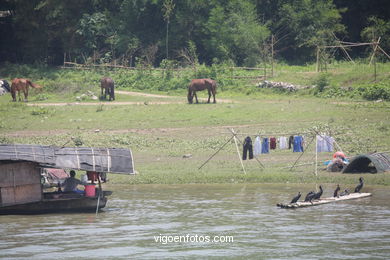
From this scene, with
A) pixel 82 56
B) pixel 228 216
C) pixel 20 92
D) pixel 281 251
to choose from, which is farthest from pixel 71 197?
pixel 82 56

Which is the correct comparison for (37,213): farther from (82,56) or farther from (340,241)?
(82,56)

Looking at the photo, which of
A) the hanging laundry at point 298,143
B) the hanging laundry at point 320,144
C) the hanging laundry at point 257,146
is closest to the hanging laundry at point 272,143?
the hanging laundry at point 257,146

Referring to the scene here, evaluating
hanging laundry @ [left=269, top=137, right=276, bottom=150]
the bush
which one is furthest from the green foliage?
hanging laundry @ [left=269, top=137, right=276, bottom=150]

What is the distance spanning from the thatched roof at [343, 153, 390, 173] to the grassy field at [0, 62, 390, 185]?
15.0 inches

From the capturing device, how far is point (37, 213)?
2197cm

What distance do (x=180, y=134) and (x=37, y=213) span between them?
39.7 feet

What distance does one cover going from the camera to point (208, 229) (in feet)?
64.0

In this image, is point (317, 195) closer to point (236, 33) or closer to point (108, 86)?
point (108, 86)

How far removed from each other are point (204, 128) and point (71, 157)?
42.3 feet

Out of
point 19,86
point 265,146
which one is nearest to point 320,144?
point 265,146

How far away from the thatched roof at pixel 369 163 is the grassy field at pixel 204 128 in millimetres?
382

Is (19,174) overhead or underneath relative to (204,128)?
underneath

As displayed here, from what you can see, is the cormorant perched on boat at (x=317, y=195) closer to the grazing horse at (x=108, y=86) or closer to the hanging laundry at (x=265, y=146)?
the hanging laundry at (x=265, y=146)

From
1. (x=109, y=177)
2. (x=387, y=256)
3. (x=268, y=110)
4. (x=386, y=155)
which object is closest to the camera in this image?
(x=387, y=256)
